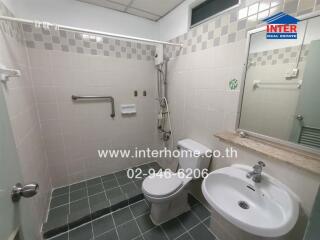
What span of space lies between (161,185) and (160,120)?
108cm

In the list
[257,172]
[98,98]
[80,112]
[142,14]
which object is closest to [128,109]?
[98,98]

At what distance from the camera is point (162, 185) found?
4.98ft

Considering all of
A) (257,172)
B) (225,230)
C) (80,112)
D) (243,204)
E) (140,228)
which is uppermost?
(80,112)

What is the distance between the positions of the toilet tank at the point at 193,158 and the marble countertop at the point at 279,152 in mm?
329

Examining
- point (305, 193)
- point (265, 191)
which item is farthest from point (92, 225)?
point (305, 193)

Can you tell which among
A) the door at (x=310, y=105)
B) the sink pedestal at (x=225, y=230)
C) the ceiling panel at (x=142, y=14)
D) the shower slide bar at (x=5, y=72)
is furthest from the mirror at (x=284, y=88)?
the shower slide bar at (x=5, y=72)

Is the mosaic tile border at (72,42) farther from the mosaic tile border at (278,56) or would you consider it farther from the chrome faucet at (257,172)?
the chrome faucet at (257,172)

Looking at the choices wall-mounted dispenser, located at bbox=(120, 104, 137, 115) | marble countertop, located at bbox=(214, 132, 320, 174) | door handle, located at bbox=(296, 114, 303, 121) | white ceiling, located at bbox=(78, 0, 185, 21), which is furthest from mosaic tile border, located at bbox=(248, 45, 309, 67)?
wall-mounted dispenser, located at bbox=(120, 104, 137, 115)

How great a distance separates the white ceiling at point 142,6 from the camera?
1702mm

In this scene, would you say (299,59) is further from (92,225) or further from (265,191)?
(92,225)

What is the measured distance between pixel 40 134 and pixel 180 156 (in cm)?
165

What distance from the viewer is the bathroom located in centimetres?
92

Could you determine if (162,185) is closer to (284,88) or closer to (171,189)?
(171,189)

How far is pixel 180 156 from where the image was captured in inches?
71.2
